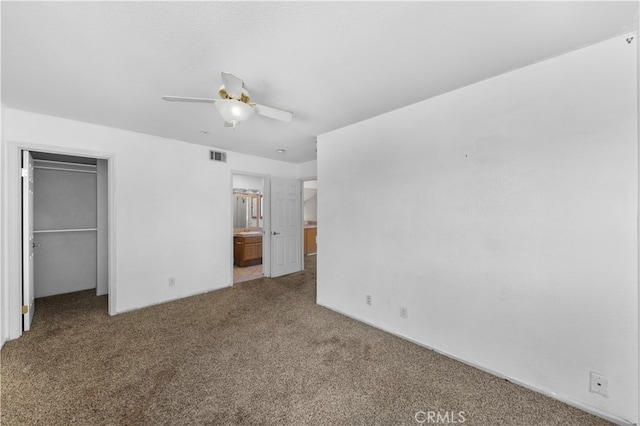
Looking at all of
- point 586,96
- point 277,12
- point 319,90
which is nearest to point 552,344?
point 586,96

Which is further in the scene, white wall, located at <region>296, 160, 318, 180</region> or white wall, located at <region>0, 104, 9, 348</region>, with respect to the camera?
white wall, located at <region>296, 160, 318, 180</region>

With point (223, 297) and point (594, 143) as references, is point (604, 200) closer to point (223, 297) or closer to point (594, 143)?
point (594, 143)

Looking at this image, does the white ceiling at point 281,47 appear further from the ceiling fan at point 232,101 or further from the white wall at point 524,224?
the white wall at point 524,224

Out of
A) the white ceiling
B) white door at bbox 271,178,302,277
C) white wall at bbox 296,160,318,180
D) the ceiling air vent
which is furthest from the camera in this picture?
white wall at bbox 296,160,318,180

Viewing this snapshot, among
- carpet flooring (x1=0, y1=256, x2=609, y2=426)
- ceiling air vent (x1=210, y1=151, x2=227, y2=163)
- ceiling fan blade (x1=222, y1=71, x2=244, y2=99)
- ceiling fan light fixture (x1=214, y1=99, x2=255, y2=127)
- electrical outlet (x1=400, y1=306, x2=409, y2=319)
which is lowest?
carpet flooring (x1=0, y1=256, x2=609, y2=426)

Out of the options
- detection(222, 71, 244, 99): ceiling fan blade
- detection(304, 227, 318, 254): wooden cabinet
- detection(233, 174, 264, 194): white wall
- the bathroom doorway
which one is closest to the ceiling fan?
detection(222, 71, 244, 99): ceiling fan blade

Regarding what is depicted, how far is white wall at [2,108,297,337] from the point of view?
277cm

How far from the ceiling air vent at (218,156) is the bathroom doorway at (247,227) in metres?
1.16

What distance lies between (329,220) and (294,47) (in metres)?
2.16

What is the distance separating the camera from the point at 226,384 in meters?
1.95

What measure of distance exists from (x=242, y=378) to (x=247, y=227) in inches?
206

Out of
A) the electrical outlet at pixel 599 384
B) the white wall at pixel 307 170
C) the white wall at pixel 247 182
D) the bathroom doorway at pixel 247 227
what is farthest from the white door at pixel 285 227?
the electrical outlet at pixel 599 384

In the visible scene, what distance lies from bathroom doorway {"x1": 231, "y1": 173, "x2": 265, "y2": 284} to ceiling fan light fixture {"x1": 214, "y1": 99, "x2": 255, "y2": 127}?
363 cm

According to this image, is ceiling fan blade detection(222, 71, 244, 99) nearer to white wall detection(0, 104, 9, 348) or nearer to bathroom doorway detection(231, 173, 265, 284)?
white wall detection(0, 104, 9, 348)
